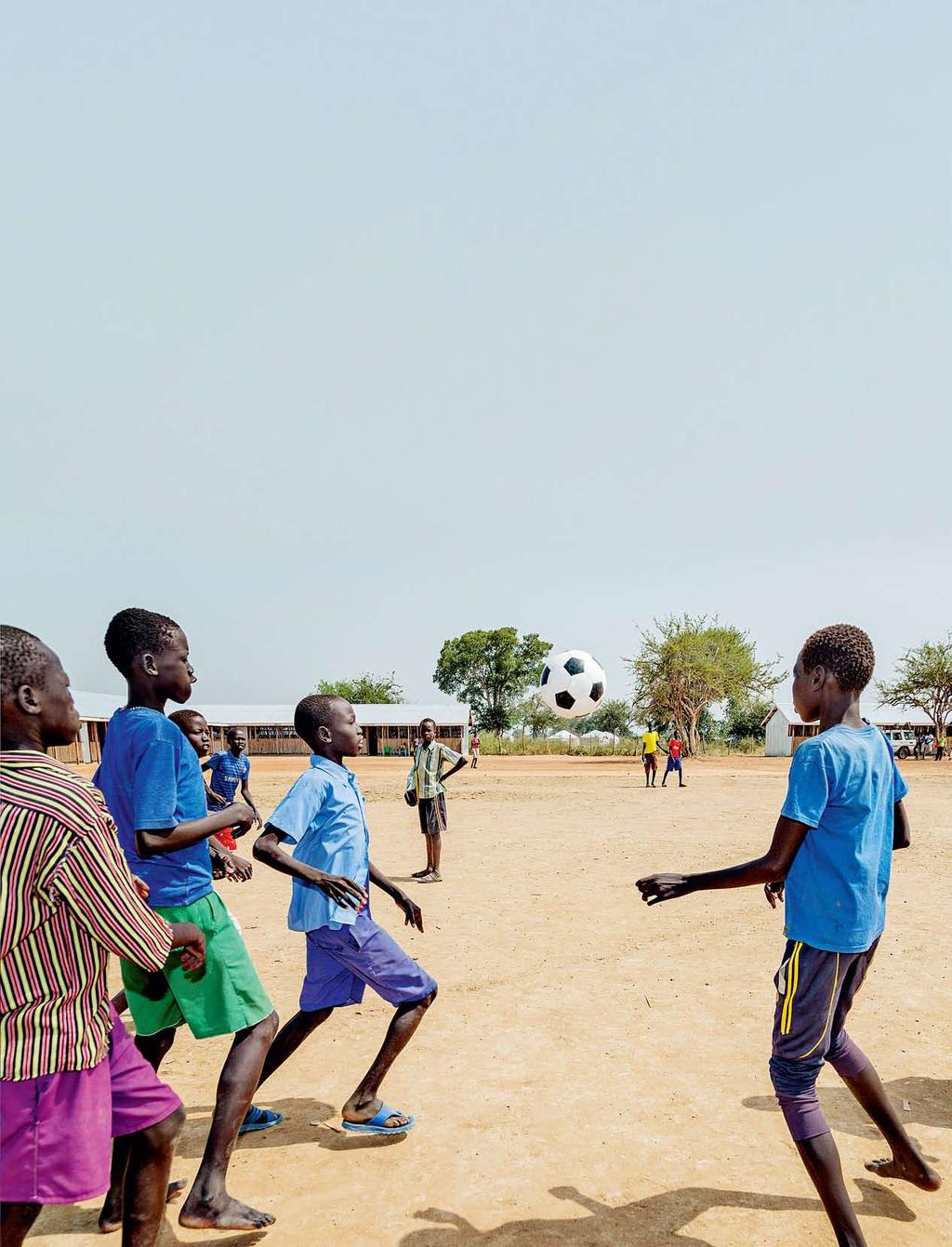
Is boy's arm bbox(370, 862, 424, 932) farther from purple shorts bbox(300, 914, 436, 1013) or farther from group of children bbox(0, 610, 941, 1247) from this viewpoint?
purple shorts bbox(300, 914, 436, 1013)

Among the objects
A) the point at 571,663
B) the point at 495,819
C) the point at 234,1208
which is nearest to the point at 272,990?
the point at 234,1208

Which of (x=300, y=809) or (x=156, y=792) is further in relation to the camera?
(x=300, y=809)

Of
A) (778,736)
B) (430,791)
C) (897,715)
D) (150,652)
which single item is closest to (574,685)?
(430,791)

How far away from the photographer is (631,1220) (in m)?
3.20

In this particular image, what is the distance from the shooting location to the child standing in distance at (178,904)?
304 centimetres

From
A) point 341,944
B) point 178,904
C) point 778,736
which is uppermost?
point 178,904

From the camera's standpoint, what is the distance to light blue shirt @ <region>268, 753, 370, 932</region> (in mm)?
3652

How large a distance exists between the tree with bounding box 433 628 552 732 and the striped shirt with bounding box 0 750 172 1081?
→ 75046 mm

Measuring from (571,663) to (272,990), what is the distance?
52.0 ft

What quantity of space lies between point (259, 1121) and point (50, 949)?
2330 millimetres

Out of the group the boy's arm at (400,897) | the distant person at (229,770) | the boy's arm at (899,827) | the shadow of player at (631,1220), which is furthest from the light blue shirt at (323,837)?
the distant person at (229,770)

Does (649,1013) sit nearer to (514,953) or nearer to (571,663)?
(514,953)

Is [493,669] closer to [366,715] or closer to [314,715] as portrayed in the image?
[366,715]

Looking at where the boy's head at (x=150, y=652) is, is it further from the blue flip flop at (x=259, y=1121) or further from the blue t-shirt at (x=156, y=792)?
the blue flip flop at (x=259, y=1121)
